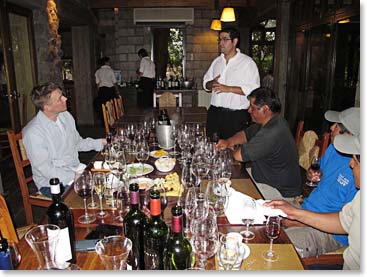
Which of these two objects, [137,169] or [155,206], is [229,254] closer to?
[155,206]

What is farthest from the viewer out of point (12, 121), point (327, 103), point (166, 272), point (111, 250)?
point (12, 121)

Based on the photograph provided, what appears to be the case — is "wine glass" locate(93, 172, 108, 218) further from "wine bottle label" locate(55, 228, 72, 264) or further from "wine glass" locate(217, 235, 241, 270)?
"wine glass" locate(217, 235, 241, 270)

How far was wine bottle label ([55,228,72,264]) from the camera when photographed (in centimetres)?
110

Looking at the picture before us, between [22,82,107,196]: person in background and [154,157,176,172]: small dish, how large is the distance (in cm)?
61

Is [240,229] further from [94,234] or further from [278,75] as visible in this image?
[278,75]

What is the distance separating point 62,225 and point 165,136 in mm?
1456

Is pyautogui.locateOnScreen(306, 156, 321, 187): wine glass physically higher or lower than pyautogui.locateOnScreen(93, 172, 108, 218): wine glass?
lower

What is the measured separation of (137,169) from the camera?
206 cm

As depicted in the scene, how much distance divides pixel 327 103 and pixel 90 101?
544cm

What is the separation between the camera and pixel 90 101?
8031 mm

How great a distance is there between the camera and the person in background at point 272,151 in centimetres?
229

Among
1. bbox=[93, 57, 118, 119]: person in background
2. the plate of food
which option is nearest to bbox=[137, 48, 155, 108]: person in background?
bbox=[93, 57, 118, 119]: person in background

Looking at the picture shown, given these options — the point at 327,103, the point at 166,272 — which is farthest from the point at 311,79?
the point at 166,272

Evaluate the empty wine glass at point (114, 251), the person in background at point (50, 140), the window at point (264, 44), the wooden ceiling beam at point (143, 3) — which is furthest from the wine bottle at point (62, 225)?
the wooden ceiling beam at point (143, 3)
